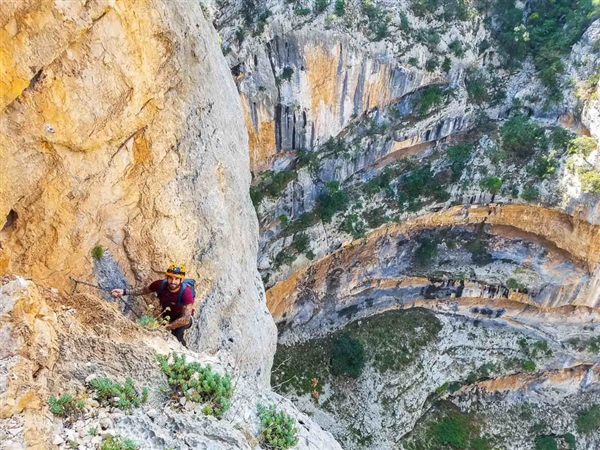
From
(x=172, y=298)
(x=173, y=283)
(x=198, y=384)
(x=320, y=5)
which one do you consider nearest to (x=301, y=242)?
(x=320, y=5)

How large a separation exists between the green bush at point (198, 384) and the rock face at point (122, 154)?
1714 mm

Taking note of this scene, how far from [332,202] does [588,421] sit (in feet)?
66.5

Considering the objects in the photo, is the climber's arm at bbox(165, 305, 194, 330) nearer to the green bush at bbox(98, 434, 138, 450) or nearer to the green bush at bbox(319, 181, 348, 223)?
the green bush at bbox(98, 434, 138, 450)

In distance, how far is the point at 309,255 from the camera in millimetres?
22750

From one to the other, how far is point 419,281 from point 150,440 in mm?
23940

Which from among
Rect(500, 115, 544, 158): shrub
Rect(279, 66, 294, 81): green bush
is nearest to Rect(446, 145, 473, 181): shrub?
Rect(500, 115, 544, 158): shrub

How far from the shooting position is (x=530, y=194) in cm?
2333

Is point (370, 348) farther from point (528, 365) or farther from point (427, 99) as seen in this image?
point (427, 99)

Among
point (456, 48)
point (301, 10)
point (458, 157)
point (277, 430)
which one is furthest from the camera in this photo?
point (458, 157)

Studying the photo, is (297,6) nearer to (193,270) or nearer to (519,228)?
(193,270)

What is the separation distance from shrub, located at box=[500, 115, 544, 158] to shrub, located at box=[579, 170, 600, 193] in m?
3.18

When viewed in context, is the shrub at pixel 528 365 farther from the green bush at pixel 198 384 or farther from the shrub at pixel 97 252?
the shrub at pixel 97 252

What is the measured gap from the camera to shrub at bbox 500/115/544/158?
79.6ft

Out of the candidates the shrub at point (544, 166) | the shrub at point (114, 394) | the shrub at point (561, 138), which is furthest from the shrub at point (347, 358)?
the shrub at point (114, 394)
